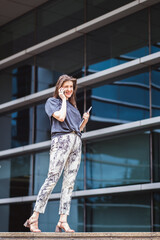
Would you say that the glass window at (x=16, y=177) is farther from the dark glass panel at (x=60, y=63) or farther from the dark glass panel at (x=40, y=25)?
the dark glass panel at (x=40, y=25)

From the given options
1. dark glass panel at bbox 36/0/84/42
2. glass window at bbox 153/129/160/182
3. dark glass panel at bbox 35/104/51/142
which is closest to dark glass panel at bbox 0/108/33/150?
dark glass panel at bbox 35/104/51/142

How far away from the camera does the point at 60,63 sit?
1289 cm

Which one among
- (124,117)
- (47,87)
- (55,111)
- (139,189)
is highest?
(47,87)

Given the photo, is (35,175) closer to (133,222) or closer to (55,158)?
(133,222)

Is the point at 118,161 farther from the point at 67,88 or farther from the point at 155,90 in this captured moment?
the point at 67,88

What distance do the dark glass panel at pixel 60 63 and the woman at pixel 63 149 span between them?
5.93 metres

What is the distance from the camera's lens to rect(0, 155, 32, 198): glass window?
1308 cm

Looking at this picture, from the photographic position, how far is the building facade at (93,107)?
10.5 metres

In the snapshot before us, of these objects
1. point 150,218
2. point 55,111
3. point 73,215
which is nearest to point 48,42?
point 73,215

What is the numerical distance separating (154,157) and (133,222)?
1370mm

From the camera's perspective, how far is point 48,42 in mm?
13070

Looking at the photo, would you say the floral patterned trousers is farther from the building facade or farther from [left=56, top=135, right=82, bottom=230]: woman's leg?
the building facade

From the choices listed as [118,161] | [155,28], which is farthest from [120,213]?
[155,28]

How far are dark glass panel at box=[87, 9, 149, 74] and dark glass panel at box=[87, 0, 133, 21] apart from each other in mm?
368
